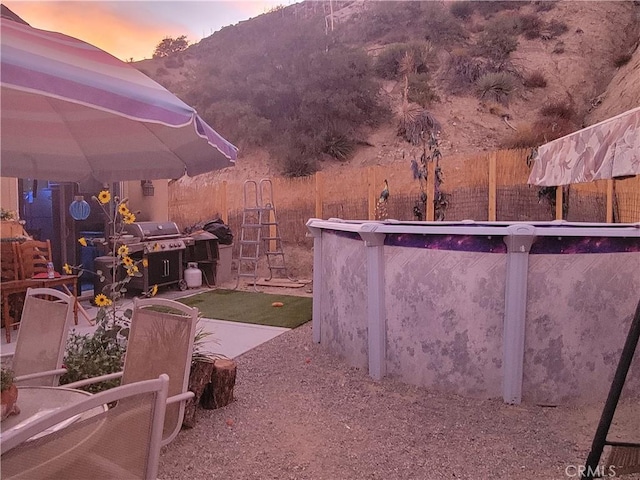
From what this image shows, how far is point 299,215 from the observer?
12.3 meters

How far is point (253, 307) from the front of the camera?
7645 mm

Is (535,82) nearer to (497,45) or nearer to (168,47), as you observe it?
(497,45)

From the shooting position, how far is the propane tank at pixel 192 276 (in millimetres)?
9062

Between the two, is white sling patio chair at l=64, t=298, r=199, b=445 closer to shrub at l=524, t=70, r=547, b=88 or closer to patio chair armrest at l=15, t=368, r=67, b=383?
patio chair armrest at l=15, t=368, r=67, b=383

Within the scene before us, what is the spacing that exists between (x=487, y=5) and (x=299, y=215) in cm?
1907

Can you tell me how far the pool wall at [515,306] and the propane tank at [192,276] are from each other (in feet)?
18.5

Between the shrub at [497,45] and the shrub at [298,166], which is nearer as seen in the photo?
the shrub at [298,166]

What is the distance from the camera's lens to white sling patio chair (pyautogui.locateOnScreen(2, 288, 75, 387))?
288 centimetres

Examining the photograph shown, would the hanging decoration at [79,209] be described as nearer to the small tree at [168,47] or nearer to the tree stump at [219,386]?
the tree stump at [219,386]

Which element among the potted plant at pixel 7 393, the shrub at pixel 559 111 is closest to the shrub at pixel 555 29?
the shrub at pixel 559 111

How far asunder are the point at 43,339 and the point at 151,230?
5.68 m

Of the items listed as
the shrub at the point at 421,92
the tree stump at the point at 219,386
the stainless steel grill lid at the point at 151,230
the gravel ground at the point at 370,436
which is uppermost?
the shrub at the point at 421,92

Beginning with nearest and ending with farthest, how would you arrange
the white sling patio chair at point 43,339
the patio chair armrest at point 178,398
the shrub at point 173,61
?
the patio chair armrest at point 178,398 → the white sling patio chair at point 43,339 → the shrub at point 173,61

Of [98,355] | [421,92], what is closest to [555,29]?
[421,92]
